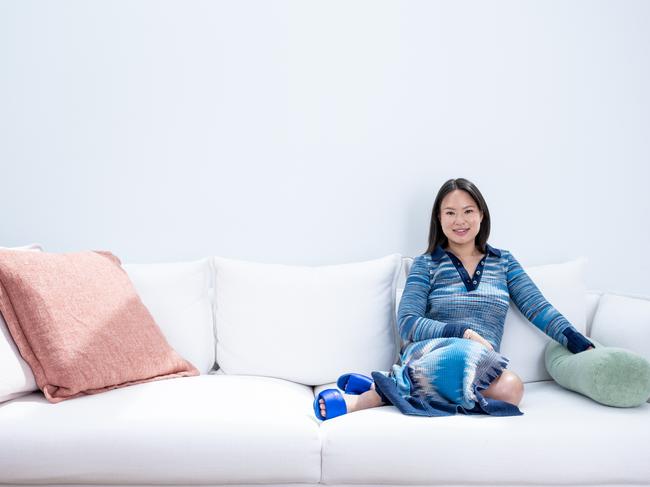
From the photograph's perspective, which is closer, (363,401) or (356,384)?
(363,401)

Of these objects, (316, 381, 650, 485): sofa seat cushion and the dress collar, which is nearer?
(316, 381, 650, 485): sofa seat cushion

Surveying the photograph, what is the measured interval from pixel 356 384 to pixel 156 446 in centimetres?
64

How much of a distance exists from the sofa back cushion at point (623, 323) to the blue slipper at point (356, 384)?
82 cm

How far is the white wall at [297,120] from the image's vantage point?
2426 millimetres

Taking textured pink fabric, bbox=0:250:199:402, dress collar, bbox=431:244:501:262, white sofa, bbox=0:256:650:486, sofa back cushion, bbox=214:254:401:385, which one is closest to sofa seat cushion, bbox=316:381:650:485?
white sofa, bbox=0:256:650:486

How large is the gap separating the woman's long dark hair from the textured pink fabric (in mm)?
1020

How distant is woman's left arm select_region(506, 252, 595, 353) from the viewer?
1945 millimetres

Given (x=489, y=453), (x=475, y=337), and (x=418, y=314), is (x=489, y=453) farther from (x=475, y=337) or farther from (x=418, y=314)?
(x=418, y=314)

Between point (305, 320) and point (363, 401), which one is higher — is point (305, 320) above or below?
above

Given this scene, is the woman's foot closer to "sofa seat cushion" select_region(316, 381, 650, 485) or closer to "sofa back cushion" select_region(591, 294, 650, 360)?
"sofa seat cushion" select_region(316, 381, 650, 485)

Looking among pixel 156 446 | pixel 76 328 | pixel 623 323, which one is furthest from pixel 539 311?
pixel 76 328

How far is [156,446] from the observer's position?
1.51 m

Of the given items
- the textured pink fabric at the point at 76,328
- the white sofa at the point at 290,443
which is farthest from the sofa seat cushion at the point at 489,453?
the textured pink fabric at the point at 76,328

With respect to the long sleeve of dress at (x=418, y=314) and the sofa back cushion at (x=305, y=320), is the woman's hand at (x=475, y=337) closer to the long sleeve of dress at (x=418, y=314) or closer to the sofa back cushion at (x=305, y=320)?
the long sleeve of dress at (x=418, y=314)
